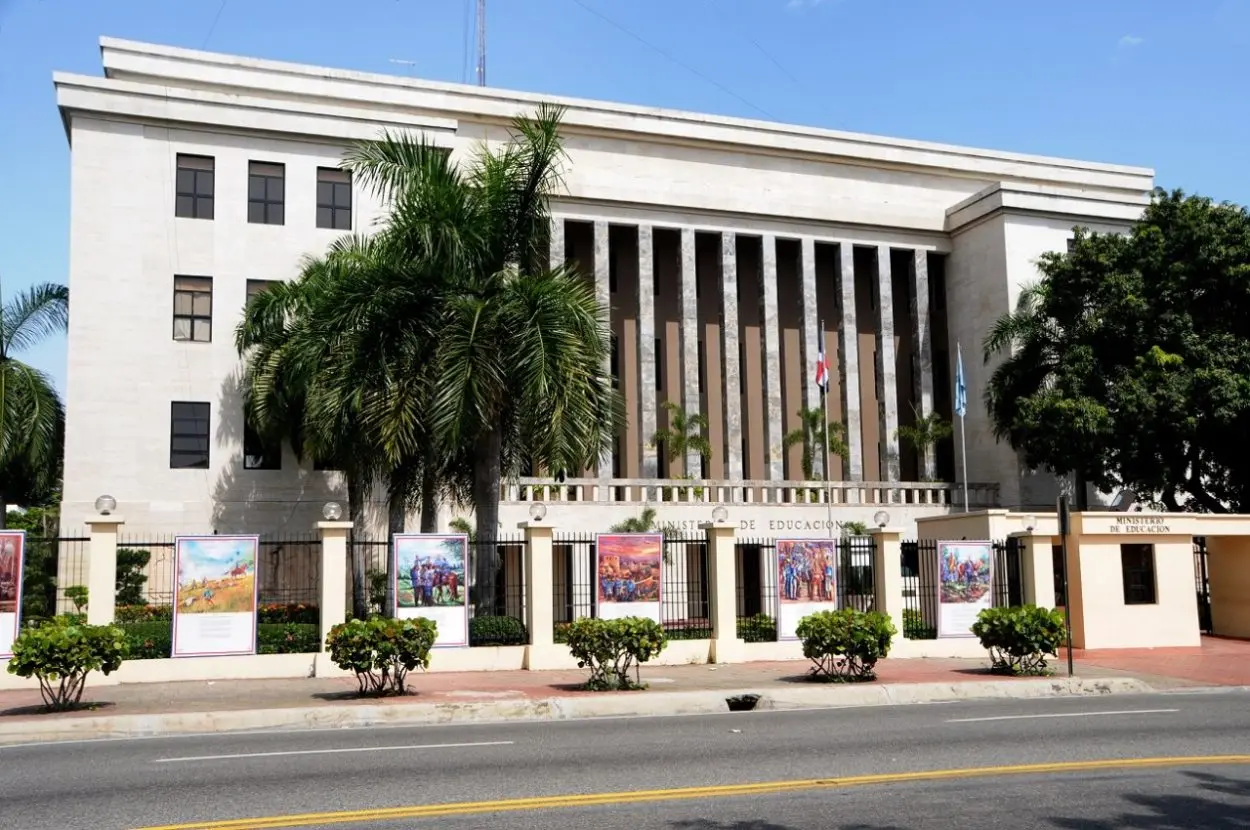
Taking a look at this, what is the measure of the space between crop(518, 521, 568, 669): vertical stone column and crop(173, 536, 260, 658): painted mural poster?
4.60 meters

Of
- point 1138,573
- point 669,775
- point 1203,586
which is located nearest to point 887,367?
point 1203,586

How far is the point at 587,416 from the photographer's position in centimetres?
2052

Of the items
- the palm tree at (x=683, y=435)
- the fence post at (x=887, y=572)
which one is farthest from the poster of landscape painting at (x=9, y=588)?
the palm tree at (x=683, y=435)

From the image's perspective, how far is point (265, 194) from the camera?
33.1m

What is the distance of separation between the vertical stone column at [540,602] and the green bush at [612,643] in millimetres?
2780

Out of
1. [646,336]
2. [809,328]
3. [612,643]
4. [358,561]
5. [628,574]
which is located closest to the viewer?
[612,643]

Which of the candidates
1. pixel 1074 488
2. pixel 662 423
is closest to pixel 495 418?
pixel 662 423

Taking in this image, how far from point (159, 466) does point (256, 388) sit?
15.1 feet

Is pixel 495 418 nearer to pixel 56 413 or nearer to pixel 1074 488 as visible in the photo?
pixel 56 413

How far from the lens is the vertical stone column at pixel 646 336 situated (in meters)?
38.9

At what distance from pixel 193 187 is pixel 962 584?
75.9 feet

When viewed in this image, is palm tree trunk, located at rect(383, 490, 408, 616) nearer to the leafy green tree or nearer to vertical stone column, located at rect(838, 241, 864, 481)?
vertical stone column, located at rect(838, 241, 864, 481)

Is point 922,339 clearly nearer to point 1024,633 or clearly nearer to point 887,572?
point 887,572

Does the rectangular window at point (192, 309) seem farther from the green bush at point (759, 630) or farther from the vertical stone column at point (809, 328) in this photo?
→ the vertical stone column at point (809, 328)
